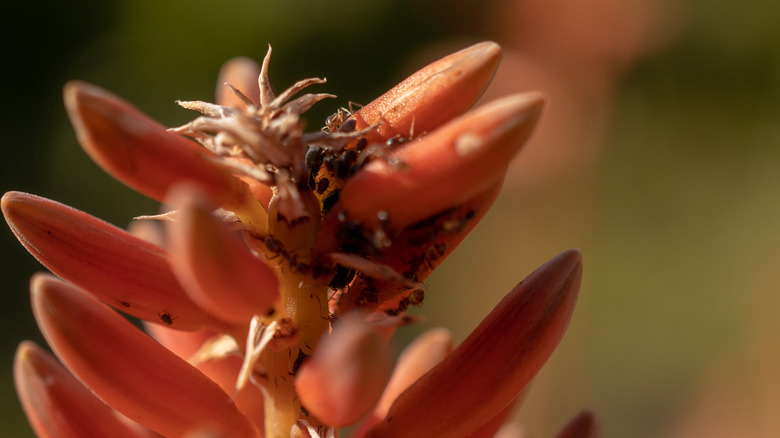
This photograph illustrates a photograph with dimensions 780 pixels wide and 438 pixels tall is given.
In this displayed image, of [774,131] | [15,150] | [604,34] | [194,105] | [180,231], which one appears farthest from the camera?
[15,150]

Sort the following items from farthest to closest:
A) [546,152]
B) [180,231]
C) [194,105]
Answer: [546,152] → [194,105] → [180,231]

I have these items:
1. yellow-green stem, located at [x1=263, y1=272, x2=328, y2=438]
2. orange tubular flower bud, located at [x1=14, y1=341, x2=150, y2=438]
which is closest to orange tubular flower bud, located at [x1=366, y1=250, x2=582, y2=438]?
yellow-green stem, located at [x1=263, y1=272, x2=328, y2=438]

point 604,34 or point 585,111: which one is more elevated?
point 604,34

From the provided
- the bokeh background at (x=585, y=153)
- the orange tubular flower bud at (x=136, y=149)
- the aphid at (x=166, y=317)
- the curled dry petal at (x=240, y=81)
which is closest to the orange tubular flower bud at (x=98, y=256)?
the aphid at (x=166, y=317)

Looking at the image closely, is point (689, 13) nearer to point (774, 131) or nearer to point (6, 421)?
point (774, 131)

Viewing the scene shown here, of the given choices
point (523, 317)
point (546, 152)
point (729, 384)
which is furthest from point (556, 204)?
point (523, 317)

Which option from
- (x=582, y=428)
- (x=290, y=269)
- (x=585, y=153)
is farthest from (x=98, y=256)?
(x=585, y=153)

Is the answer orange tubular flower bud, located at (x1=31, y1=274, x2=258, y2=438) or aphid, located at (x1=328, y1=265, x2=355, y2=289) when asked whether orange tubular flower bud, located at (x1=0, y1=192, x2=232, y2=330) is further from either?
aphid, located at (x1=328, y1=265, x2=355, y2=289)
